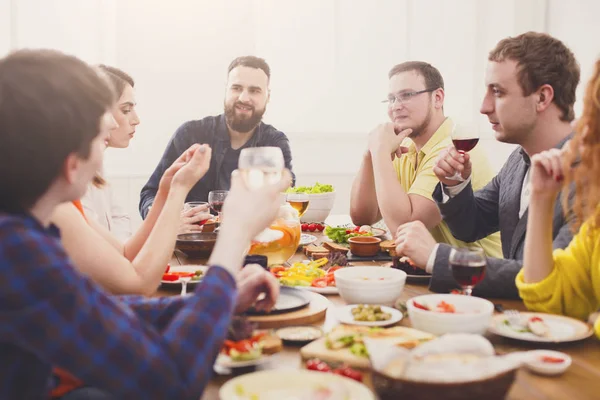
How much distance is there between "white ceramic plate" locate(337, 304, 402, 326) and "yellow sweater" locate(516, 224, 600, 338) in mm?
362

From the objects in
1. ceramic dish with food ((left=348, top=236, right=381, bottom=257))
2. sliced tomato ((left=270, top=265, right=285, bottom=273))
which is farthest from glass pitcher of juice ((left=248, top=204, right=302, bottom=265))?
ceramic dish with food ((left=348, top=236, right=381, bottom=257))

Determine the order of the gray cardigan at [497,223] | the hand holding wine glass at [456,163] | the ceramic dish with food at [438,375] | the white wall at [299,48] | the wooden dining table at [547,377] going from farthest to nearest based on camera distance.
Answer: the white wall at [299,48], the hand holding wine glass at [456,163], the gray cardigan at [497,223], the wooden dining table at [547,377], the ceramic dish with food at [438,375]

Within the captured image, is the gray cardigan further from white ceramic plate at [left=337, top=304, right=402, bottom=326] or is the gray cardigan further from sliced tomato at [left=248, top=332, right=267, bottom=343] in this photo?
sliced tomato at [left=248, top=332, right=267, bottom=343]

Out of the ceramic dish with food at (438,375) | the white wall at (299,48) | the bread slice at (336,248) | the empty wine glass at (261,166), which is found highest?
the white wall at (299,48)

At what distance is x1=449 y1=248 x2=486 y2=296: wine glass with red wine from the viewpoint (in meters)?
1.46

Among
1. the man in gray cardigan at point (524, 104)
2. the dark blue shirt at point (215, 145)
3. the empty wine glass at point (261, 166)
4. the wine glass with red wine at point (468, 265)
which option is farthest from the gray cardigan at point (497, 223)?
the dark blue shirt at point (215, 145)

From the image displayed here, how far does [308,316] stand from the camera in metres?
1.47

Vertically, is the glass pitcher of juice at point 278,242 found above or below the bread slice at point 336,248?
above

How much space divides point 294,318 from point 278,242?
672mm

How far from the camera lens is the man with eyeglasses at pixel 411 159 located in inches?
115

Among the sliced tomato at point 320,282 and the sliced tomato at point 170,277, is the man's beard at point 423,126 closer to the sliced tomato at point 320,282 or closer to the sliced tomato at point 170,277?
the sliced tomato at point 320,282

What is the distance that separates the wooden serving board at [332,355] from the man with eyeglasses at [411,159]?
1.72 meters

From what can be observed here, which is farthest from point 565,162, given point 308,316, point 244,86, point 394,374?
point 244,86

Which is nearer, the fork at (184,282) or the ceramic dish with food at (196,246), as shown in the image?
the fork at (184,282)
